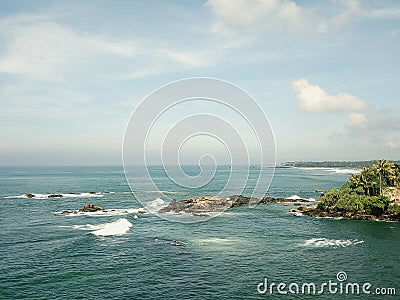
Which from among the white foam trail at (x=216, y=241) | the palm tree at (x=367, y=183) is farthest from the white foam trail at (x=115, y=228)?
the palm tree at (x=367, y=183)

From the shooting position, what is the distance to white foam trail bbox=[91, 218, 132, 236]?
188ft

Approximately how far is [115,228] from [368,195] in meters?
52.0

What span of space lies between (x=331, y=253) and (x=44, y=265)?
113 ft

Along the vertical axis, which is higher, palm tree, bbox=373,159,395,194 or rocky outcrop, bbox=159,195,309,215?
palm tree, bbox=373,159,395,194

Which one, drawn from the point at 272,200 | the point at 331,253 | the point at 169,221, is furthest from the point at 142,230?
the point at 272,200

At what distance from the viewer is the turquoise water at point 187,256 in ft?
112

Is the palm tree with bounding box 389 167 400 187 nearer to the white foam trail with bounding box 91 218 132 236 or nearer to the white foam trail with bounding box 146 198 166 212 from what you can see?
the white foam trail with bounding box 146 198 166 212

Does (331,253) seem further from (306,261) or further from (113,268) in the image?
(113,268)

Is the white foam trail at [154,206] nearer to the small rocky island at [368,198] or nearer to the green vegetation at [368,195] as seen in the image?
the small rocky island at [368,198]

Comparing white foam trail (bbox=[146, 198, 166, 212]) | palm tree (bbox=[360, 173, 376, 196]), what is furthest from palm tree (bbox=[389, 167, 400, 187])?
white foam trail (bbox=[146, 198, 166, 212])

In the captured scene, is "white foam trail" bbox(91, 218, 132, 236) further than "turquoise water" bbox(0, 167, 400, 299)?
Yes

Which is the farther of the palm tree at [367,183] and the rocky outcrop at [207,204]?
the rocky outcrop at [207,204]
